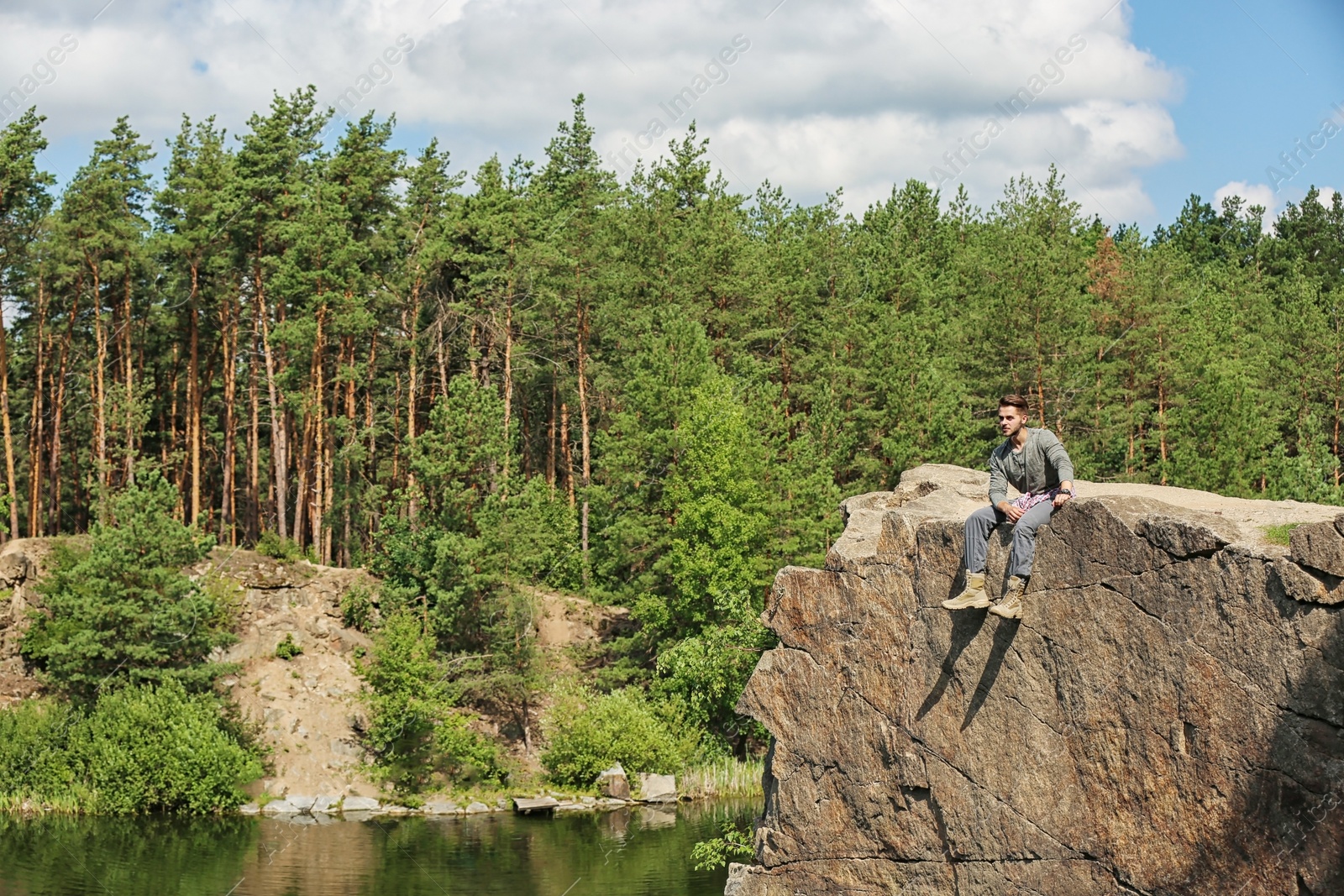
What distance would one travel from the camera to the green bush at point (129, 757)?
3375 cm

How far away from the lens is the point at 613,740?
118ft

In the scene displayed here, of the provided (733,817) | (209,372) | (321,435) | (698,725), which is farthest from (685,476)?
(209,372)

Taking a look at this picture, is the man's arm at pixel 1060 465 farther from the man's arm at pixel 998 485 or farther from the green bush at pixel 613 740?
the green bush at pixel 613 740

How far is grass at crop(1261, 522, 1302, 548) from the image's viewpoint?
1246 cm

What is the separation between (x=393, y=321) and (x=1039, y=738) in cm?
3894

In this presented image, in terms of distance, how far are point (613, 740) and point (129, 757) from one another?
473 inches

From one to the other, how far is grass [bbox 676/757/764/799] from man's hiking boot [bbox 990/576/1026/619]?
23.6 metres

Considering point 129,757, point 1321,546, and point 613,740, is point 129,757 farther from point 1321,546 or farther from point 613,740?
point 1321,546

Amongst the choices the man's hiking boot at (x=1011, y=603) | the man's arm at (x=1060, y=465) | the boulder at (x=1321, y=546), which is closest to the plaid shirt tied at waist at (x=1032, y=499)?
the man's arm at (x=1060, y=465)

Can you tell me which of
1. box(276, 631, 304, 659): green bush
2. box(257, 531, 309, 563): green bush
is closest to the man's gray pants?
box(276, 631, 304, 659): green bush

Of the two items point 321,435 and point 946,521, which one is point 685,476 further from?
point 946,521

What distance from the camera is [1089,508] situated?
1341 centimetres

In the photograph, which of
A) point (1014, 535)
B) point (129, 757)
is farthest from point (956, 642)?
point (129, 757)

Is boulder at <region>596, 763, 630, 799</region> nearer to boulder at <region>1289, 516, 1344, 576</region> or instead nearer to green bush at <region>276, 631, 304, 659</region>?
green bush at <region>276, 631, 304, 659</region>
